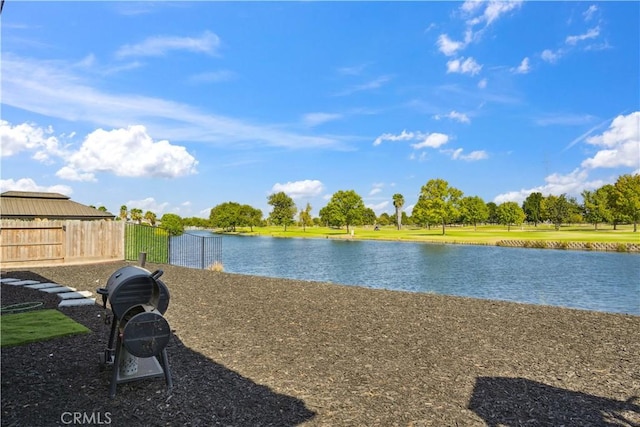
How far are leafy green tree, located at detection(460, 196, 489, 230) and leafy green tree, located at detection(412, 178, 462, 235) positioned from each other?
12.2 meters

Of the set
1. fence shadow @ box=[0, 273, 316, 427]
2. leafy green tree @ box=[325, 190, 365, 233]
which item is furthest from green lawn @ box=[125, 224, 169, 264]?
leafy green tree @ box=[325, 190, 365, 233]

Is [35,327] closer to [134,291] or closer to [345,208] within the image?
[134,291]

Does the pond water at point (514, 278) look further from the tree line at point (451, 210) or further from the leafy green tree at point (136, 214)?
the leafy green tree at point (136, 214)

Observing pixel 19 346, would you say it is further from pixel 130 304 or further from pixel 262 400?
pixel 262 400

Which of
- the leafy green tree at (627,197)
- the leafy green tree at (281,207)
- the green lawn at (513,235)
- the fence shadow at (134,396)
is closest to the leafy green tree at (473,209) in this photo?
the green lawn at (513,235)

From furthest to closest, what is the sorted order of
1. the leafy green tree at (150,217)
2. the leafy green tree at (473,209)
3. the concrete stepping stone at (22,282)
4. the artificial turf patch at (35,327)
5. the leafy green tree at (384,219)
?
the leafy green tree at (384,219) < the leafy green tree at (150,217) < the leafy green tree at (473,209) < the concrete stepping stone at (22,282) < the artificial turf patch at (35,327)

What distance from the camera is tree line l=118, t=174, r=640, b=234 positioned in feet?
195

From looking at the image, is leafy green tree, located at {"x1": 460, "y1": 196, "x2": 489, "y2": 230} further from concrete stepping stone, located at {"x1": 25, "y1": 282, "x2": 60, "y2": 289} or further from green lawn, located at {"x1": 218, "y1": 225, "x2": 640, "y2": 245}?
concrete stepping stone, located at {"x1": 25, "y1": 282, "x2": 60, "y2": 289}

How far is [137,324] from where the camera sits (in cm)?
377

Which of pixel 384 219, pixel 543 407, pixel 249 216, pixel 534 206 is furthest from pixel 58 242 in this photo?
pixel 384 219

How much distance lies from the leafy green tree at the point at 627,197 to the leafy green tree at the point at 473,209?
81.6 ft

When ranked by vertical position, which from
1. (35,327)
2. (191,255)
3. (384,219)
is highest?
(384,219)

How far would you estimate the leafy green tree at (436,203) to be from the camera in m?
64.4

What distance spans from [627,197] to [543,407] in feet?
219
